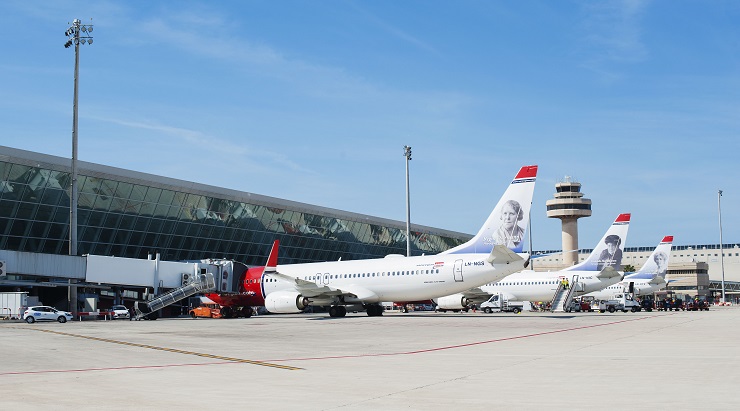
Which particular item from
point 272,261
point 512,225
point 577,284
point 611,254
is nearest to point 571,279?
point 577,284

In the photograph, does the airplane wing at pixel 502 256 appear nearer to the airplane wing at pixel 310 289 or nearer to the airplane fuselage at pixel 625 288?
the airplane wing at pixel 310 289

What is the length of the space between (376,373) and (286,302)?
1306 inches

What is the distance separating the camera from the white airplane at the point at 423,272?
4234 centimetres

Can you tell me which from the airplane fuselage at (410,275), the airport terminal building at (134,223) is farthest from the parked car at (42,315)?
the airplane fuselage at (410,275)

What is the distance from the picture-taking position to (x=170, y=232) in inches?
2689

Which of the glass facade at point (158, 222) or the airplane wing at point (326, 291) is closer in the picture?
the airplane wing at point (326, 291)

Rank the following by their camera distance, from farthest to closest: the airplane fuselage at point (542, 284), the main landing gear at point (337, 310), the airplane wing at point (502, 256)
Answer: the airplane fuselage at point (542, 284), the main landing gear at point (337, 310), the airplane wing at point (502, 256)

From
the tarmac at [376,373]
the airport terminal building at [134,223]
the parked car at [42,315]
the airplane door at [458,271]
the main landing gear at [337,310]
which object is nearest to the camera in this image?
the tarmac at [376,373]

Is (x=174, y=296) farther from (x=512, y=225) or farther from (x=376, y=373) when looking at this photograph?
(x=376, y=373)

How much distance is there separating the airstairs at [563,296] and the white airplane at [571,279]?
0.14 meters

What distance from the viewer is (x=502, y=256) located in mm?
41531

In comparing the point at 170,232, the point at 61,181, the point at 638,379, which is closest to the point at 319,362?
the point at 638,379

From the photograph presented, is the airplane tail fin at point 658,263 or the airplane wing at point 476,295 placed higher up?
the airplane tail fin at point 658,263

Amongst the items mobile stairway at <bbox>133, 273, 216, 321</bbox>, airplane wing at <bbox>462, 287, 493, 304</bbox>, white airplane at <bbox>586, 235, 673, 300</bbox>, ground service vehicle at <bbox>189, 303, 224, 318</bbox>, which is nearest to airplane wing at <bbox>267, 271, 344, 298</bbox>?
mobile stairway at <bbox>133, 273, 216, 321</bbox>
